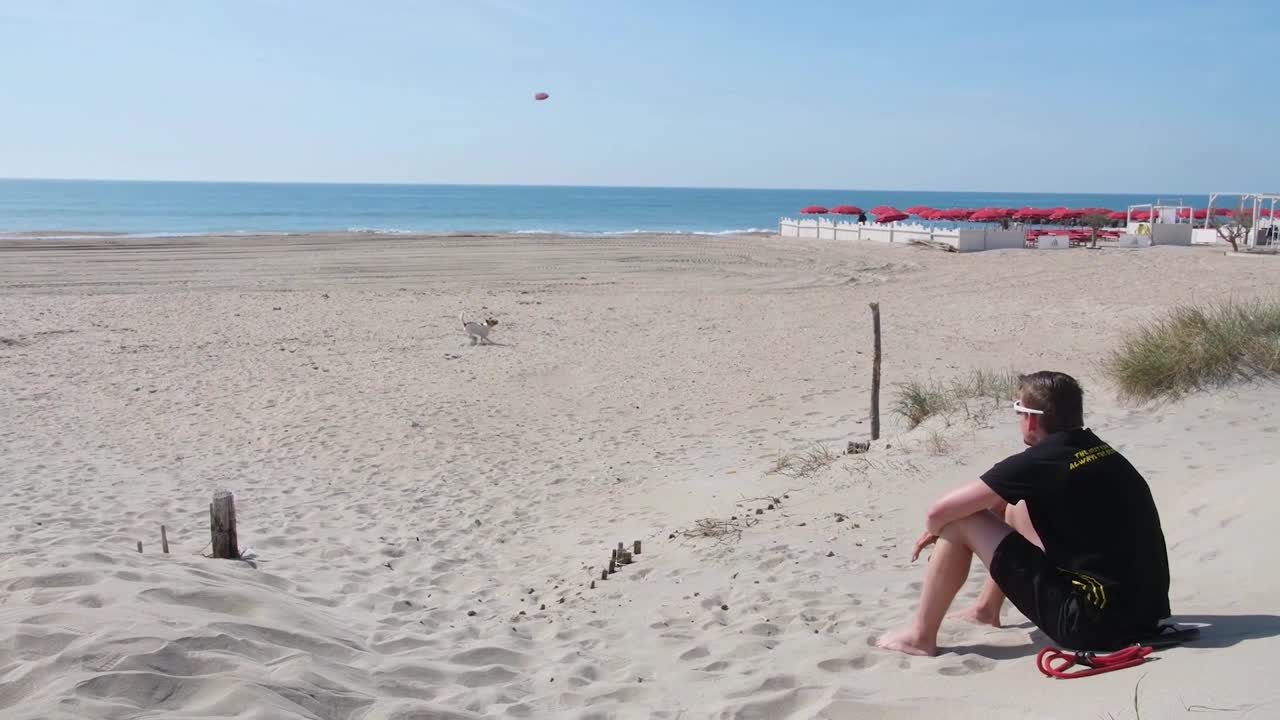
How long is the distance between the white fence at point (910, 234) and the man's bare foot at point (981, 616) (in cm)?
2797

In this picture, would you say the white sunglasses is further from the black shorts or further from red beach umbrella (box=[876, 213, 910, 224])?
red beach umbrella (box=[876, 213, 910, 224])

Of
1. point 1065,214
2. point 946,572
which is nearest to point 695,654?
point 946,572

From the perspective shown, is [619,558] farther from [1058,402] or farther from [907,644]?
[1058,402]

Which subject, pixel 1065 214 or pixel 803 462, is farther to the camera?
pixel 1065 214

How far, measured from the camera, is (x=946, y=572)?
378 centimetres

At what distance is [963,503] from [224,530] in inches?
160

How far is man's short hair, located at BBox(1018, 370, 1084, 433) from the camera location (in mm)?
3514

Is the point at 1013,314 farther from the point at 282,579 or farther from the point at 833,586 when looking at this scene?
the point at 282,579

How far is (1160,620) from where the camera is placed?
11.6 ft

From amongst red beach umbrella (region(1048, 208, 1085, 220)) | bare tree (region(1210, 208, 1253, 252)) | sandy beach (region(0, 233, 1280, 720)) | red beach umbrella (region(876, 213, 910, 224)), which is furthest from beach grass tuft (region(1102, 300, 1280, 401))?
red beach umbrella (region(1048, 208, 1085, 220))

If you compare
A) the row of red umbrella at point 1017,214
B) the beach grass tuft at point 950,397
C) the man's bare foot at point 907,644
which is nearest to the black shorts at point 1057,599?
the man's bare foot at point 907,644

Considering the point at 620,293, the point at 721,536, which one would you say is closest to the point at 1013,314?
the point at 620,293

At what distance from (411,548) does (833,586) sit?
2.75 metres

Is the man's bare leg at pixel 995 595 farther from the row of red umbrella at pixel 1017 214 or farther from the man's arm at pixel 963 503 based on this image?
the row of red umbrella at pixel 1017 214
